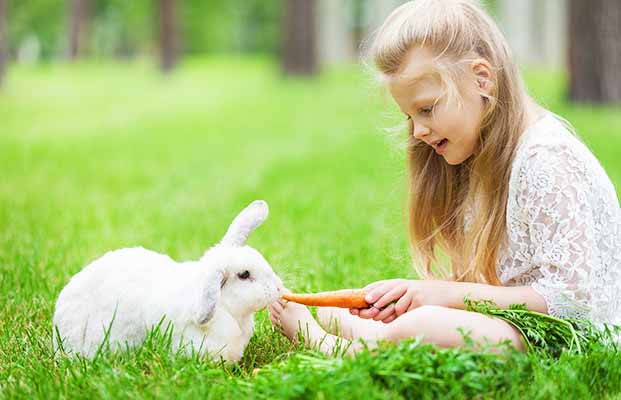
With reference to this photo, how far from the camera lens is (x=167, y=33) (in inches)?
813

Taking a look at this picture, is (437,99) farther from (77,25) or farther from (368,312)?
(77,25)

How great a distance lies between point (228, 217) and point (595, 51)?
689 centimetres

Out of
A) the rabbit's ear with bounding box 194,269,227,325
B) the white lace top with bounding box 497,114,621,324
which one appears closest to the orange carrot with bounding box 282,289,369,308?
the rabbit's ear with bounding box 194,269,227,325

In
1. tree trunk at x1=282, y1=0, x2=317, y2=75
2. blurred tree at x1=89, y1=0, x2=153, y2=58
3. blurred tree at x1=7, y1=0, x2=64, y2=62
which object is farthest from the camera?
blurred tree at x1=89, y1=0, x2=153, y2=58

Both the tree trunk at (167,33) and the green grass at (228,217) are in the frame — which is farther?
the tree trunk at (167,33)

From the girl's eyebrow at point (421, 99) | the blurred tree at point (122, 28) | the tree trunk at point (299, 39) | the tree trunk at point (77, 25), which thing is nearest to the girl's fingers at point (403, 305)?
the girl's eyebrow at point (421, 99)

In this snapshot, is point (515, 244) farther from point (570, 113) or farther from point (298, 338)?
point (570, 113)

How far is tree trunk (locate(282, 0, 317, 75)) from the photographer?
16.9 m

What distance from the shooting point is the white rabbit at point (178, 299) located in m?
2.49

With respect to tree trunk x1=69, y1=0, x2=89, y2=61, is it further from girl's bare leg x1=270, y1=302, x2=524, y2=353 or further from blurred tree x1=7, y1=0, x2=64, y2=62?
girl's bare leg x1=270, y1=302, x2=524, y2=353

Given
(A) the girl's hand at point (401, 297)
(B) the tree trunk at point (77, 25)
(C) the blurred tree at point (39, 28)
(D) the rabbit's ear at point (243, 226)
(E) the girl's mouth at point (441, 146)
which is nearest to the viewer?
(A) the girl's hand at point (401, 297)

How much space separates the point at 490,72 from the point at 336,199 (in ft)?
9.57

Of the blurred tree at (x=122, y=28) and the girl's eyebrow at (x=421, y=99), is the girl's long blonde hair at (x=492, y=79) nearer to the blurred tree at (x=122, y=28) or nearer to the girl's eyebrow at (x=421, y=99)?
the girl's eyebrow at (x=421, y=99)

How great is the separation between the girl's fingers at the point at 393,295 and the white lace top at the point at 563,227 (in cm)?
40
